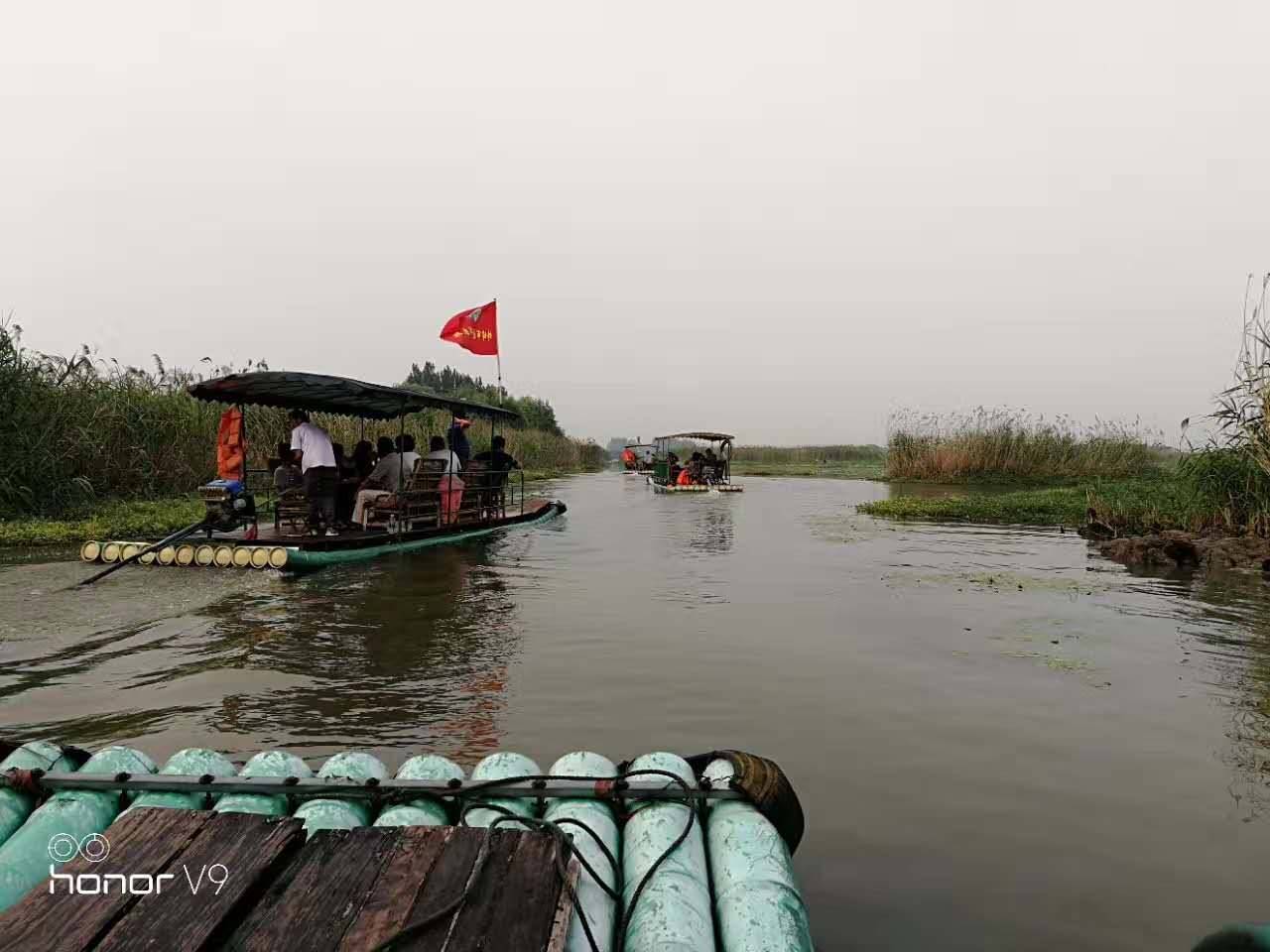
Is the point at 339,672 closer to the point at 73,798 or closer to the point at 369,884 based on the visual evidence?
the point at 73,798

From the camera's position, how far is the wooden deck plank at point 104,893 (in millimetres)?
2145

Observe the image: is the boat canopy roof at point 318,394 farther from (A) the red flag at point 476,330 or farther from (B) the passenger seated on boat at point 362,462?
(A) the red flag at point 476,330

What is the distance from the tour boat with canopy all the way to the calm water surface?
1.25 feet

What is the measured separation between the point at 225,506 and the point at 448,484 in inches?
138

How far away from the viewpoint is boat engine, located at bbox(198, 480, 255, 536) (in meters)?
10.0

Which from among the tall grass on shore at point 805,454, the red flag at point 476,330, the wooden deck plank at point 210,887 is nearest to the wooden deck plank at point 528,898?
the wooden deck plank at point 210,887

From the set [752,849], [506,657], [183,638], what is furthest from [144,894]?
[183,638]

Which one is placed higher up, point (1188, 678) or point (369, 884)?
point (369, 884)

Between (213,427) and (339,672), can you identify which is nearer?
(339,672)

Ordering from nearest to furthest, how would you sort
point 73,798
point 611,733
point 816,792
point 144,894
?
point 144,894 < point 73,798 < point 816,792 < point 611,733

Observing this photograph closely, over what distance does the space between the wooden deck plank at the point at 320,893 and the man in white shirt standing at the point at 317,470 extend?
28.6ft

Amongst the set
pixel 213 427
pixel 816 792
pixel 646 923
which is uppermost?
pixel 213 427

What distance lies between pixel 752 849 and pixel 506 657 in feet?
13.6

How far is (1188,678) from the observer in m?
6.08
